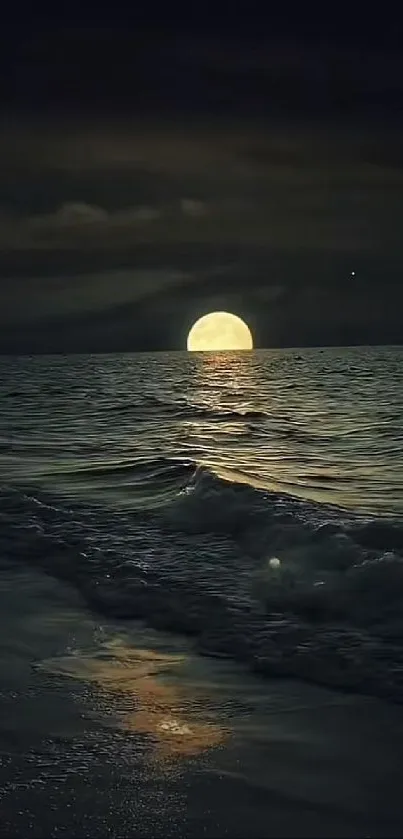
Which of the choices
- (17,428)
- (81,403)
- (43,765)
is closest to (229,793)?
(43,765)

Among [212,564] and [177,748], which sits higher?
[177,748]

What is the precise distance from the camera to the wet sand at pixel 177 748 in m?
4.28

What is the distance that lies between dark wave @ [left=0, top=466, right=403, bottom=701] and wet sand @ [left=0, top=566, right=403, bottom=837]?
57cm

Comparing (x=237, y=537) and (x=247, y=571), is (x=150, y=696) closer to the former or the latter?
(x=247, y=571)

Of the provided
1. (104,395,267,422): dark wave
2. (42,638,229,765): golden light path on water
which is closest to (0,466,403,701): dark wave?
(42,638,229,765): golden light path on water

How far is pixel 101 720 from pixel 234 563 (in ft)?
18.0

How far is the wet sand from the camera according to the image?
4277 mm

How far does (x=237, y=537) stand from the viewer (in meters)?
13.0

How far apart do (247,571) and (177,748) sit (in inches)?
212

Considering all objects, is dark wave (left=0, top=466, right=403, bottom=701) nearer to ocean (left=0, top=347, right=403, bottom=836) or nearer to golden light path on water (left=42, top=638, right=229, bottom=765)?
ocean (left=0, top=347, right=403, bottom=836)

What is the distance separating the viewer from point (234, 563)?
1102 centimetres

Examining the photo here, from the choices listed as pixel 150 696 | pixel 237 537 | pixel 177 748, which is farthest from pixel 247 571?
pixel 177 748

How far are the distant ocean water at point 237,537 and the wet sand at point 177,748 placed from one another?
0.67 meters

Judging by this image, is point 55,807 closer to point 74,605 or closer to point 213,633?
point 213,633
